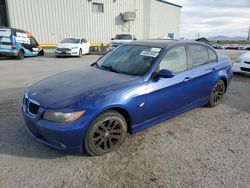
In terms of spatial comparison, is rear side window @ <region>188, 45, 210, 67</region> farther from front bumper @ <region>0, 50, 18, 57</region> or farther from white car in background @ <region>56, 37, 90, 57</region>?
white car in background @ <region>56, 37, 90, 57</region>

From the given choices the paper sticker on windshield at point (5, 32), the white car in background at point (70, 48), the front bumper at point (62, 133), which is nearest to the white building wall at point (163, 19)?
the white car in background at point (70, 48)

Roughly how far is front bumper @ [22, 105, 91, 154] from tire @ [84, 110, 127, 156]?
11 centimetres

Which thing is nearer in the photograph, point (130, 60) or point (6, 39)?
point (130, 60)

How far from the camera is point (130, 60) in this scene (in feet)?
12.4

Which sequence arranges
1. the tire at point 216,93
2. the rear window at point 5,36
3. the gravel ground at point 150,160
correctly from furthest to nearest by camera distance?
the rear window at point 5,36, the tire at point 216,93, the gravel ground at point 150,160

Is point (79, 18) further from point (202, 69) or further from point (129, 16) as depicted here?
point (202, 69)

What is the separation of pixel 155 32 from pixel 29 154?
90.9ft

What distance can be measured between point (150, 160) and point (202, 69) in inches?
88.2

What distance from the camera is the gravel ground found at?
98.7 inches

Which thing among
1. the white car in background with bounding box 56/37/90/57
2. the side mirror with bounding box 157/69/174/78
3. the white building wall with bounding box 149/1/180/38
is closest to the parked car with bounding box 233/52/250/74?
the side mirror with bounding box 157/69/174/78

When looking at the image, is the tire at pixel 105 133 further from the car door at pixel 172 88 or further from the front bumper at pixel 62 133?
the car door at pixel 172 88

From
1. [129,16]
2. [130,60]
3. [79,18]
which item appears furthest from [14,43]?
[129,16]

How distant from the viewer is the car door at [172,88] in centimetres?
333

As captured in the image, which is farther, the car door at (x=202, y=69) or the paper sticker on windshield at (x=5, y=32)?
the paper sticker on windshield at (x=5, y=32)
